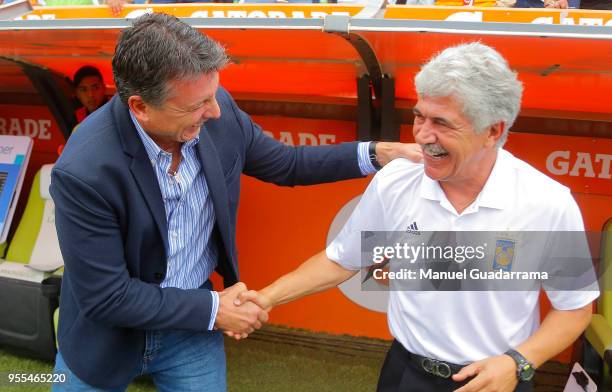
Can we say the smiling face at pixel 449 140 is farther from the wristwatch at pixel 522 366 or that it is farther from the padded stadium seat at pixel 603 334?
the padded stadium seat at pixel 603 334

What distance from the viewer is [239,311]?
2146 millimetres

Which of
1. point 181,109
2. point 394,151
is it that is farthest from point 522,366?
point 181,109

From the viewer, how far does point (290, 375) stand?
146 inches

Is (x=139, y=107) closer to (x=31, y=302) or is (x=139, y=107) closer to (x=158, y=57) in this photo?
(x=158, y=57)

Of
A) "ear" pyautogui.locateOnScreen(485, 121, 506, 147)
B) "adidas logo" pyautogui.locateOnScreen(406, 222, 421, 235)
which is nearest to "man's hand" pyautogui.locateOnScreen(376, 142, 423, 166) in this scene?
"adidas logo" pyautogui.locateOnScreen(406, 222, 421, 235)

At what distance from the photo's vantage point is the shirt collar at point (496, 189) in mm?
1768

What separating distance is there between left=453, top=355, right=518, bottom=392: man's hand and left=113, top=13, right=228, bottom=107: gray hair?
1101mm

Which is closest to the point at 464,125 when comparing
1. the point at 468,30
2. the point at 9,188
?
the point at 468,30

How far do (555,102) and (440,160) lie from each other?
162 cm

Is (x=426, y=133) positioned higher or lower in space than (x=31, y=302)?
higher

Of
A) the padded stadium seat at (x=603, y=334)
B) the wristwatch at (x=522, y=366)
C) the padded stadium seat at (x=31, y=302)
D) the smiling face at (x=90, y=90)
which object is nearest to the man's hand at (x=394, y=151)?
the wristwatch at (x=522, y=366)

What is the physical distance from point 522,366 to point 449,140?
640 mm

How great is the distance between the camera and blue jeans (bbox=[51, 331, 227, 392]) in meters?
2.17

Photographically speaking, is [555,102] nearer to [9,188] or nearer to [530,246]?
[530,246]
